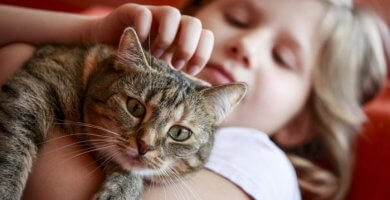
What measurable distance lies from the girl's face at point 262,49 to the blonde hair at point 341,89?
7cm

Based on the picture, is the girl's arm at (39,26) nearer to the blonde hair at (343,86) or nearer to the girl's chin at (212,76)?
the girl's chin at (212,76)

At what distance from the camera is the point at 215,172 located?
729 mm

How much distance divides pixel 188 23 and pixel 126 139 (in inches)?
7.5

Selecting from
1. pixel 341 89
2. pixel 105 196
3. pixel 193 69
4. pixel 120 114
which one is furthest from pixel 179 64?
pixel 341 89

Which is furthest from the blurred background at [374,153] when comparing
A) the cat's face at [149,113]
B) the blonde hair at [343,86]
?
the cat's face at [149,113]

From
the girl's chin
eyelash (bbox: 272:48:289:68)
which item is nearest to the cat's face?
the girl's chin

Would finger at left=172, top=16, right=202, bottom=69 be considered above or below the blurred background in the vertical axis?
above

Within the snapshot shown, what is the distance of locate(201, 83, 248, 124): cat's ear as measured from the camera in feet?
2.05

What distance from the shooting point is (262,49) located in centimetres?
79

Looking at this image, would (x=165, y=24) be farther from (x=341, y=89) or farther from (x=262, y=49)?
(x=341, y=89)

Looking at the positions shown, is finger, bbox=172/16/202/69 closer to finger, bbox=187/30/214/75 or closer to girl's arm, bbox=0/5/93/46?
finger, bbox=187/30/214/75

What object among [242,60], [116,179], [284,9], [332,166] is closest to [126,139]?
[116,179]

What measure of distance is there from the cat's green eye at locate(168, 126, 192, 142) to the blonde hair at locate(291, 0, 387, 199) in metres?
0.46

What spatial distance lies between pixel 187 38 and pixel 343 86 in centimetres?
57
